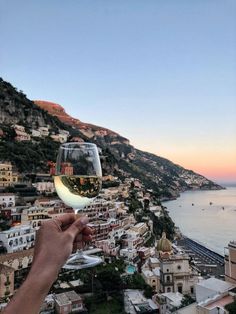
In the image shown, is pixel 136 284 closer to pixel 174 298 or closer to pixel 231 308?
pixel 174 298

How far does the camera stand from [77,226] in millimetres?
353

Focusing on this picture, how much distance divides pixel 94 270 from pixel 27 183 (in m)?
7.35

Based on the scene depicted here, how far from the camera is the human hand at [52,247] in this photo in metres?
0.27

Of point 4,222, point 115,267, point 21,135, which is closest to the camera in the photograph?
point 115,267

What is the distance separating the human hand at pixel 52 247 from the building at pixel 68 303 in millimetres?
5732

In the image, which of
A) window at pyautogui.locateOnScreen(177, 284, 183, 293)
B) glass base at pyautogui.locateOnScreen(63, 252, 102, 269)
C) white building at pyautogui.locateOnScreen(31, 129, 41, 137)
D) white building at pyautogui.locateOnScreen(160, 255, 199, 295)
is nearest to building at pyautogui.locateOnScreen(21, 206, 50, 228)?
white building at pyautogui.locateOnScreen(160, 255, 199, 295)

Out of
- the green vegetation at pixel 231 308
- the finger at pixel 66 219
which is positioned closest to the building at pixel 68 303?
the green vegetation at pixel 231 308

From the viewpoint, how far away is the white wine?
49cm

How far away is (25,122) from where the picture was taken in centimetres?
2091

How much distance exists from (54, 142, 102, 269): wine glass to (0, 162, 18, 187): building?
12521 mm

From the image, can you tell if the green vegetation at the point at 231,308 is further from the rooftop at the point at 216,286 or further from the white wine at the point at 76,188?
the white wine at the point at 76,188

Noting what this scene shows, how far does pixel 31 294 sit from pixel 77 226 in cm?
11

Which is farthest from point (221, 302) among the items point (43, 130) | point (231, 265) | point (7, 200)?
point (43, 130)

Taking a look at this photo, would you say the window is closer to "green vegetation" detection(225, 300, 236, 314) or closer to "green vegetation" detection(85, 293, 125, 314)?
"green vegetation" detection(85, 293, 125, 314)
